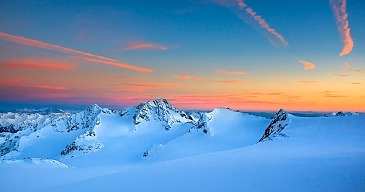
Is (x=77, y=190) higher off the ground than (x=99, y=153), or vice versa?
(x=77, y=190)

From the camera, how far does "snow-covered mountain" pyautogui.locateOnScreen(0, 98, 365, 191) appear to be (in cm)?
1839

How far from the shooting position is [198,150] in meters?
107

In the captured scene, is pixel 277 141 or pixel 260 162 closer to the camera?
pixel 260 162

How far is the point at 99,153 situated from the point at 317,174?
5745 inches

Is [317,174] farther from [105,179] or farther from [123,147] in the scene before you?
[123,147]

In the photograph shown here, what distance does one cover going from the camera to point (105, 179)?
20500 millimetres

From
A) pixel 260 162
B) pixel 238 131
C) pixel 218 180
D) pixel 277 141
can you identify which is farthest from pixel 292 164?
pixel 238 131

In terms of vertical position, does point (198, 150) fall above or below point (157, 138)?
above

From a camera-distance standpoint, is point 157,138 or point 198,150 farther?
point 157,138

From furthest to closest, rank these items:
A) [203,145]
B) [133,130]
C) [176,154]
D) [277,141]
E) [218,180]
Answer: [133,130] < [203,145] < [176,154] < [277,141] < [218,180]

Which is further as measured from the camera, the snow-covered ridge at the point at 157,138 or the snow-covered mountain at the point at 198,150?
the snow-covered ridge at the point at 157,138

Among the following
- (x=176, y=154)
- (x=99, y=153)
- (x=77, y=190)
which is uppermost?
(x=77, y=190)

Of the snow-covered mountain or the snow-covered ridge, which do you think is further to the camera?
the snow-covered ridge

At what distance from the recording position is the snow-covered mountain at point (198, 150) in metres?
18.4
